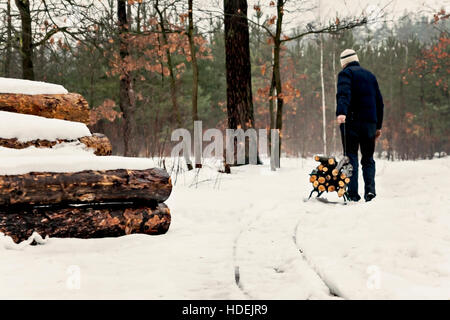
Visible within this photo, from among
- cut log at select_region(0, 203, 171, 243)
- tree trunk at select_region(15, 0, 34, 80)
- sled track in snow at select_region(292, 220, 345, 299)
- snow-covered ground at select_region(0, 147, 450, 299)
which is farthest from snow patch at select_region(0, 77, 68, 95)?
tree trunk at select_region(15, 0, 34, 80)

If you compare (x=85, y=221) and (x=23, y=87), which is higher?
(x=23, y=87)

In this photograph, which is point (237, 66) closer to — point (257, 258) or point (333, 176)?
point (333, 176)

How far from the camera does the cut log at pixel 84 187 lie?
3297 mm

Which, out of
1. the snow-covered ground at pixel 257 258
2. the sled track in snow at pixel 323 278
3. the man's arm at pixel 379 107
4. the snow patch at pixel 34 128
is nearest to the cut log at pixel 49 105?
the snow patch at pixel 34 128

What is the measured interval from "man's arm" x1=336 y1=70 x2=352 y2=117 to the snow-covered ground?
1.59m

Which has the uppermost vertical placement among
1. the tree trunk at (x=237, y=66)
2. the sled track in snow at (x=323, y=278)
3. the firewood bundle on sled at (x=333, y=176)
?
the tree trunk at (x=237, y=66)

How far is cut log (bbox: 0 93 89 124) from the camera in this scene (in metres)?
4.18

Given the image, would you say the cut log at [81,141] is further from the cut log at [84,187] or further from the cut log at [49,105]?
the cut log at [84,187]

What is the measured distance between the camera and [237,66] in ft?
32.1

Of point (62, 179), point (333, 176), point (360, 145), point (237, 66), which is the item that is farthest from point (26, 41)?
point (360, 145)

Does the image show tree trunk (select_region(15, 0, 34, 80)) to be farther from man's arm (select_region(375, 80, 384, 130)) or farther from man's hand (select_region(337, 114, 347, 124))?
man's arm (select_region(375, 80, 384, 130))

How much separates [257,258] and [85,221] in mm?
1663

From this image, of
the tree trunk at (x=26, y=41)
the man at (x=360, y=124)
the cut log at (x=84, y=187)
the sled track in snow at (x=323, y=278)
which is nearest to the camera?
the sled track in snow at (x=323, y=278)
